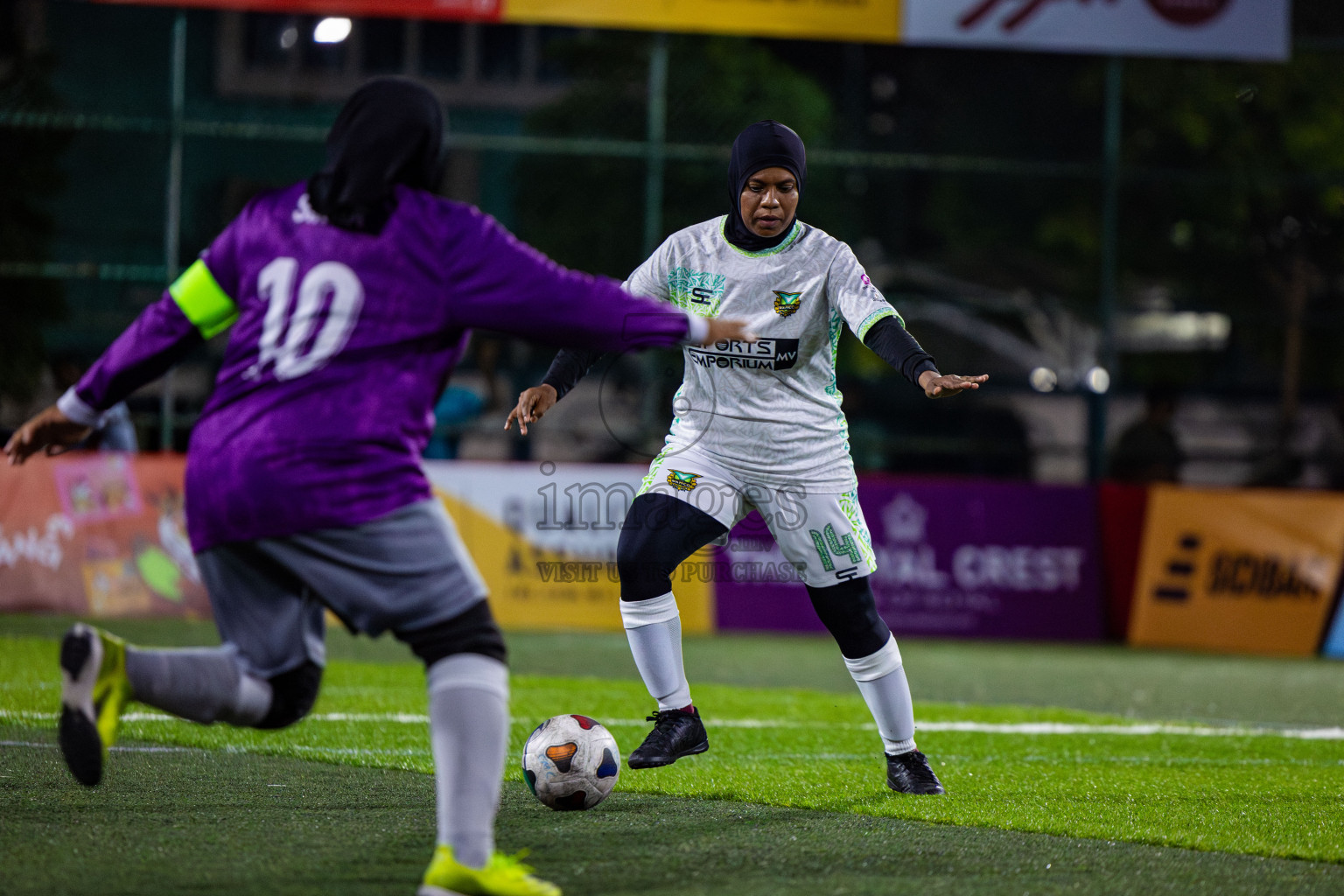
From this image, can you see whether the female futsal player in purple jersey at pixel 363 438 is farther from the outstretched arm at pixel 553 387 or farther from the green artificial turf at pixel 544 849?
the outstretched arm at pixel 553 387

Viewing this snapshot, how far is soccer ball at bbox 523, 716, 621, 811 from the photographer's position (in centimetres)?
528

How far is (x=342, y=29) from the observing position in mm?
15367

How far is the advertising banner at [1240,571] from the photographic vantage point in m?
13.1

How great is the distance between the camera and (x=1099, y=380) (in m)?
15.5

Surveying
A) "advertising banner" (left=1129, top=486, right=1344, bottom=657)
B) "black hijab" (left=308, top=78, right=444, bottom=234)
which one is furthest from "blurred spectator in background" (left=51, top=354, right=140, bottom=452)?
"black hijab" (left=308, top=78, right=444, bottom=234)

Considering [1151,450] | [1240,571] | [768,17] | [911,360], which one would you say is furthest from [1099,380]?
[911,360]

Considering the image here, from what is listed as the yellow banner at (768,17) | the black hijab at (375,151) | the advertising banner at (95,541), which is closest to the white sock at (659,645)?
the black hijab at (375,151)

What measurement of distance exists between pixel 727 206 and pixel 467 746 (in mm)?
12585

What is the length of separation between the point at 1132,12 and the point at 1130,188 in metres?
2.85

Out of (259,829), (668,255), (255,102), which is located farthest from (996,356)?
(259,829)

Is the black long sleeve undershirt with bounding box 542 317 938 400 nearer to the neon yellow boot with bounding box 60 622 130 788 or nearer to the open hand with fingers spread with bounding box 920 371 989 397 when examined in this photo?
the open hand with fingers spread with bounding box 920 371 989 397

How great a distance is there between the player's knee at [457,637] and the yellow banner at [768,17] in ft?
36.7

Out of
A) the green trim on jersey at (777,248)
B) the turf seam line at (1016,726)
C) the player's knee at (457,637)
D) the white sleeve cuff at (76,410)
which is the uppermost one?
the green trim on jersey at (777,248)

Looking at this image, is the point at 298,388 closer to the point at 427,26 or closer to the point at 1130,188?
the point at 427,26
